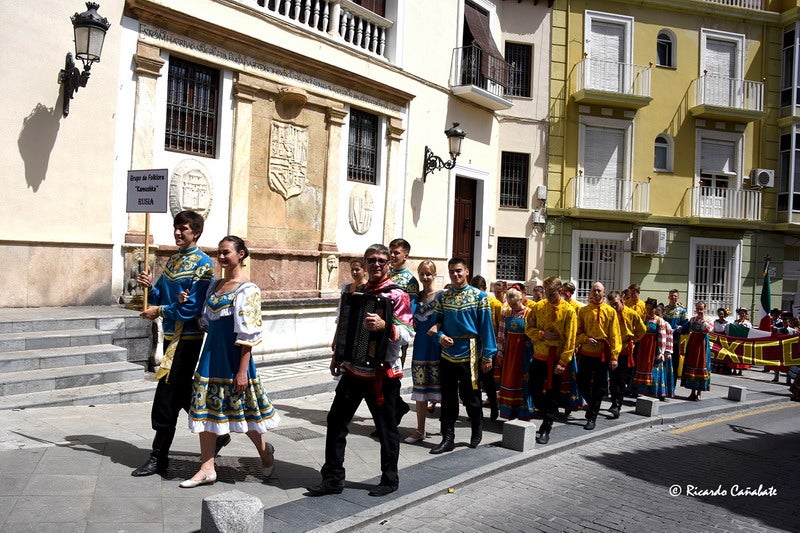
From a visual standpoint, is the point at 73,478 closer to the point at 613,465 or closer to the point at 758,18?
the point at 613,465

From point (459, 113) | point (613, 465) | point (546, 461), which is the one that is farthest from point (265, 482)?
point (459, 113)

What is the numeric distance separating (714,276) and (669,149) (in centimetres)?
435

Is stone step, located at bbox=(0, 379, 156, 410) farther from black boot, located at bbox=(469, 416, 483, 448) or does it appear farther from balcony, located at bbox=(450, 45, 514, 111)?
balcony, located at bbox=(450, 45, 514, 111)

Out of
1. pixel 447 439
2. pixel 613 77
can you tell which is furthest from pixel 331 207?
pixel 613 77

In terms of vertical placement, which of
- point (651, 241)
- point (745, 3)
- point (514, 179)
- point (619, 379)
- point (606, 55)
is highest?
point (745, 3)

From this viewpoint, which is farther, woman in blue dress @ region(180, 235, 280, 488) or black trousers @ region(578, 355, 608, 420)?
black trousers @ region(578, 355, 608, 420)

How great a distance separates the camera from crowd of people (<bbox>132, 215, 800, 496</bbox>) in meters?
5.69

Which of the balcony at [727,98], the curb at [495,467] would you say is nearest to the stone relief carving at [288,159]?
the curb at [495,467]

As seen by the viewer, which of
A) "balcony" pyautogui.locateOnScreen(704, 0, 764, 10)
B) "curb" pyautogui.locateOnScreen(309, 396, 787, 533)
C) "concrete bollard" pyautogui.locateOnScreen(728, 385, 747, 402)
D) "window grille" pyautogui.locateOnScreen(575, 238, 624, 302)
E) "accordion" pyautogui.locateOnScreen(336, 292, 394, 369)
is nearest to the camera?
"curb" pyautogui.locateOnScreen(309, 396, 787, 533)

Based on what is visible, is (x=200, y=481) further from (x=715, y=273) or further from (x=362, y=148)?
(x=715, y=273)

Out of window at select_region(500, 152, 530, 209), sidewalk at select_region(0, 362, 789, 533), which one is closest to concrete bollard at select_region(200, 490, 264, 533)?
sidewalk at select_region(0, 362, 789, 533)

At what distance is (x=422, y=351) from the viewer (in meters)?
7.89

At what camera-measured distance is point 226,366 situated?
223 inches

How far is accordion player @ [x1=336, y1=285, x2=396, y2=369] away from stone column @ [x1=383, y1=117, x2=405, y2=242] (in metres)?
9.38
